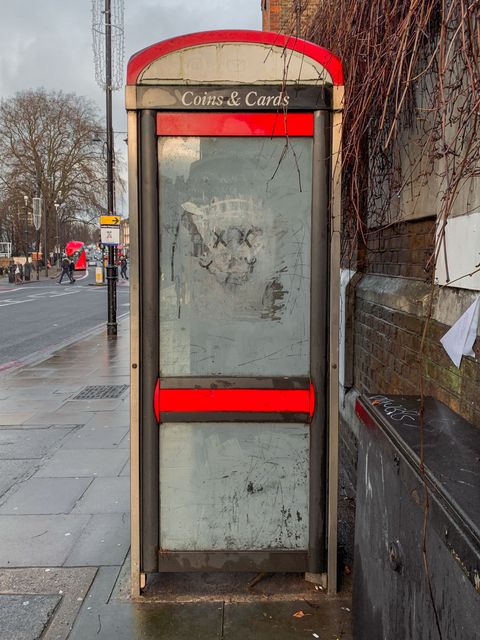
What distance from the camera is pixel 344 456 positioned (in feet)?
17.3

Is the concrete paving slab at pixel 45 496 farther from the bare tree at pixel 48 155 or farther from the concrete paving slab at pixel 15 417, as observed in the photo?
the bare tree at pixel 48 155

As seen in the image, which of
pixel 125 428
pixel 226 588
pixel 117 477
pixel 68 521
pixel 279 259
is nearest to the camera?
pixel 279 259

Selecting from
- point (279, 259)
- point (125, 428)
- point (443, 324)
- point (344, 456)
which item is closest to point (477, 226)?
point (443, 324)

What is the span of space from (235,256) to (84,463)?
3.28 m

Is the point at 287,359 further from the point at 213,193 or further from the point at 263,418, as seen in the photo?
the point at 213,193

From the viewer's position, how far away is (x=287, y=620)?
304cm

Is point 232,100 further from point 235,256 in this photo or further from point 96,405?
point 96,405

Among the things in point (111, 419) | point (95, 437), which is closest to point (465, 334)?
point (95, 437)

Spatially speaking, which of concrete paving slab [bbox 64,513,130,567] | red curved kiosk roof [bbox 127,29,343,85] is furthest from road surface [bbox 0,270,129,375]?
red curved kiosk roof [bbox 127,29,343,85]

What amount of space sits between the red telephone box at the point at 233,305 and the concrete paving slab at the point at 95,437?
3046 millimetres

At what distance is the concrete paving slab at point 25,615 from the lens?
292 centimetres

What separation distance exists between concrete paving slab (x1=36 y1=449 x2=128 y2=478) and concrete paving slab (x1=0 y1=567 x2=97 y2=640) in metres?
1.68

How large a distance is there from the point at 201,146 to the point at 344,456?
3.27m

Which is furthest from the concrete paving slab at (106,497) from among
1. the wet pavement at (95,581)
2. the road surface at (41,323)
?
the road surface at (41,323)
